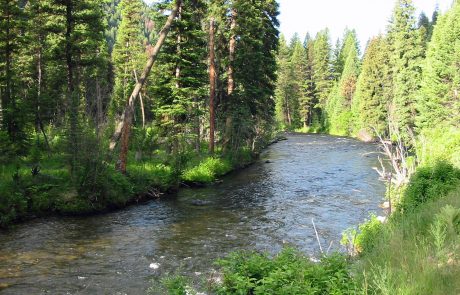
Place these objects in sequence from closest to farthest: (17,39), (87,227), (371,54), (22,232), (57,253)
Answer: (57,253) → (22,232) → (87,227) → (17,39) → (371,54)

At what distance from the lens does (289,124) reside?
81875mm

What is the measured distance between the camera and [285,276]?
207 inches

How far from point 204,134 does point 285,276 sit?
98.3ft

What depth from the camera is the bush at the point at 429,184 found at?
10.1 m

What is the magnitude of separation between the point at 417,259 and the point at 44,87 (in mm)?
34145

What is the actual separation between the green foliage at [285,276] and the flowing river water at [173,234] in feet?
8.53

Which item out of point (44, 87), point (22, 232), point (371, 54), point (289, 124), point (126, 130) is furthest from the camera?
point (289, 124)

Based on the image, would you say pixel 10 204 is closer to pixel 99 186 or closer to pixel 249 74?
pixel 99 186

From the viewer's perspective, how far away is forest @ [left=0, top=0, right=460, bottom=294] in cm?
553

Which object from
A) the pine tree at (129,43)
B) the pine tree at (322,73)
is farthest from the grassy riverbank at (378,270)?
the pine tree at (322,73)

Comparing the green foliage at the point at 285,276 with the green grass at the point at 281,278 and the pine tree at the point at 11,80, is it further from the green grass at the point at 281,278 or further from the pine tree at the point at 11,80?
the pine tree at the point at 11,80

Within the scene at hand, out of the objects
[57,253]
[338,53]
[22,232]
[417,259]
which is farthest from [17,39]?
[338,53]

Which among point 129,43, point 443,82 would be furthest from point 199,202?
point 129,43

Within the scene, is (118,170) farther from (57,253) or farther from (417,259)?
(417,259)
